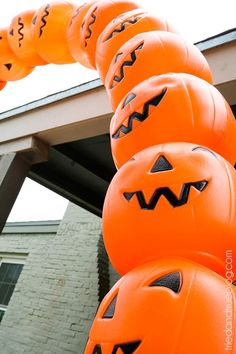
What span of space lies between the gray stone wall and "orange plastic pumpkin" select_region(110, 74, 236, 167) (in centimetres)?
377

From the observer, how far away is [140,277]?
2.39 feet

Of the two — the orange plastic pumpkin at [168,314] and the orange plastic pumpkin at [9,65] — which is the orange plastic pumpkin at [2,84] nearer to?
the orange plastic pumpkin at [9,65]

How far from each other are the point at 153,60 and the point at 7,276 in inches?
215

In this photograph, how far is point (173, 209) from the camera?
0.77 m

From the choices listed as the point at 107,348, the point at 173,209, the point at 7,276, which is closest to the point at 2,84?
the point at 173,209

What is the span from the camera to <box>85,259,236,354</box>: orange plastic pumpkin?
598 millimetres

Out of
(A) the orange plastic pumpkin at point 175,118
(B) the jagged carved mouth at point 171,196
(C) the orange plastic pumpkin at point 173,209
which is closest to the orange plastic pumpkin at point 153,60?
(A) the orange plastic pumpkin at point 175,118

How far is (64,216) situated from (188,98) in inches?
194

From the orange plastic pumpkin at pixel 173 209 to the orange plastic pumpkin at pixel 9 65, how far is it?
90.5 inches

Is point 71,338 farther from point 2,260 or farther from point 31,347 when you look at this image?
point 2,260

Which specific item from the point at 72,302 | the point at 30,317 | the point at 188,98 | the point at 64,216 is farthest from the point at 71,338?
the point at 188,98

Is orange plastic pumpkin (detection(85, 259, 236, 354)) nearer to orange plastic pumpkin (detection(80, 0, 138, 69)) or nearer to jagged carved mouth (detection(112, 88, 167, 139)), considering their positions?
jagged carved mouth (detection(112, 88, 167, 139))

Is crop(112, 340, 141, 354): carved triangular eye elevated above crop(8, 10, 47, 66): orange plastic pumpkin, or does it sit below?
below

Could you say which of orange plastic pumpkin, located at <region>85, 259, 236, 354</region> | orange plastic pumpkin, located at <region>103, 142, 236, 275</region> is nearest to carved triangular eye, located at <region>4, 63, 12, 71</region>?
orange plastic pumpkin, located at <region>103, 142, 236, 275</region>
